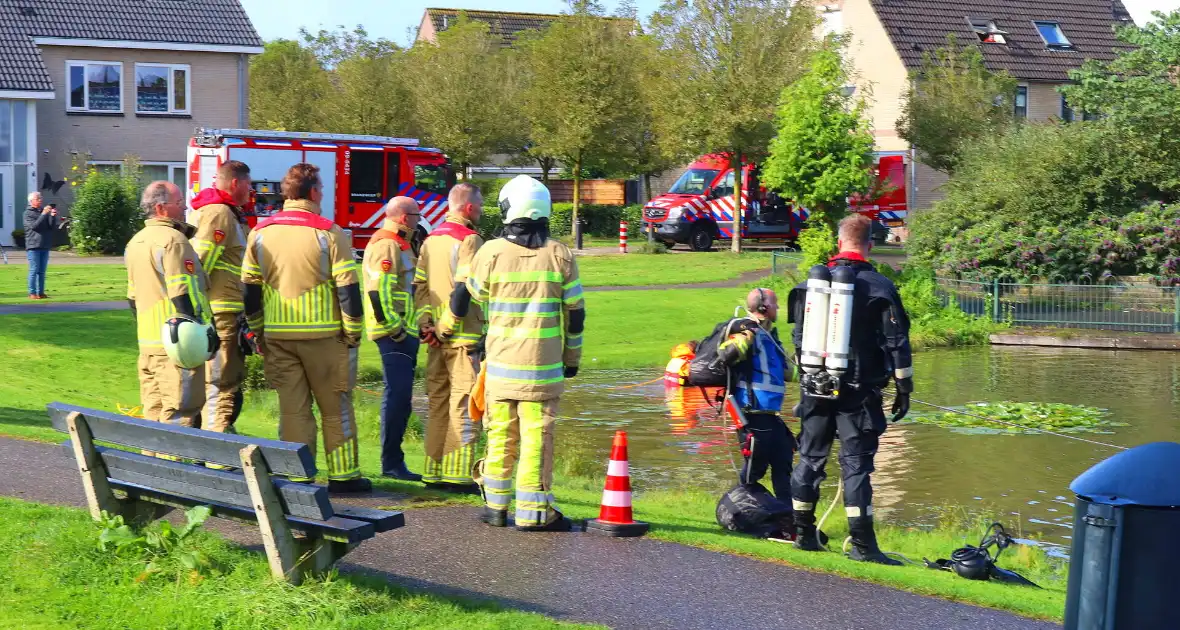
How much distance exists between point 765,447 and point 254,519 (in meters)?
3.66

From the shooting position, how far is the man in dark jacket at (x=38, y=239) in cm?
2127

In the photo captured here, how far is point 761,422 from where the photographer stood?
28.4 feet

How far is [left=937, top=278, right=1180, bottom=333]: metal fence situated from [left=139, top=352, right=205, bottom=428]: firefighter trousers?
17093 mm

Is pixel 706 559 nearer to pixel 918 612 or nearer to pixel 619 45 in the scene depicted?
pixel 918 612

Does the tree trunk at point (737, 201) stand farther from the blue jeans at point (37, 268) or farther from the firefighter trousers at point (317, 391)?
the firefighter trousers at point (317, 391)

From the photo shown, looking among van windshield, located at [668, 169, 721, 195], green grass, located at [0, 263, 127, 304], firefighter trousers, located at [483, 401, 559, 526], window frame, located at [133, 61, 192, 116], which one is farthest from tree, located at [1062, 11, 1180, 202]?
window frame, located at [133, 61, 192, 116]

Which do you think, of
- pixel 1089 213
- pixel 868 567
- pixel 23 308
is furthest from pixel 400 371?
pixel 1089 213

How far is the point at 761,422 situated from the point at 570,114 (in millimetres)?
30129

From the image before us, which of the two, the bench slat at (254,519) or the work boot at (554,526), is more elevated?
the bench slat at (254,519)

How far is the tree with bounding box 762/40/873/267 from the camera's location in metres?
24.9

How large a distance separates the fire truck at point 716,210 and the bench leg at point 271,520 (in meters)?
32.1

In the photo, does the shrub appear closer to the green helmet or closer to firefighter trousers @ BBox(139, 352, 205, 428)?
firefighter trousers @ BBox(139, 352, 205, 428)

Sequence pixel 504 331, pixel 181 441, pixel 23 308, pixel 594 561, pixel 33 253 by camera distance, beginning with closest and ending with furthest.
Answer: pixel 181 441 → pixel 594 561 → pixel 504 331 → pixel 23 308 → pixel 33 253

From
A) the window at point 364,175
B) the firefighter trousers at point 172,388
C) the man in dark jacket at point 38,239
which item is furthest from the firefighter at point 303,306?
the window at point 364,175
